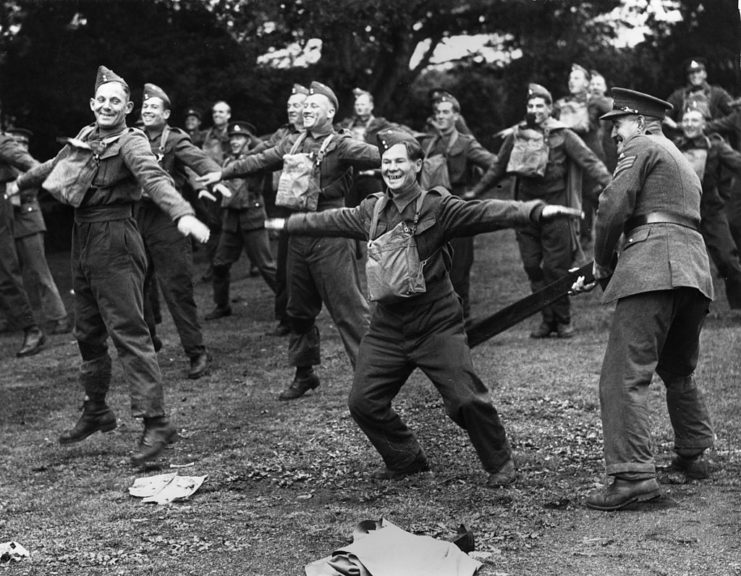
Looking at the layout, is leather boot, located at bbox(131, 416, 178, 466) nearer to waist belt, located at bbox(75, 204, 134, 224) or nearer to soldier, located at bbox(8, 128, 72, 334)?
waist belt, located at bbox(75, 204, 134, 224)

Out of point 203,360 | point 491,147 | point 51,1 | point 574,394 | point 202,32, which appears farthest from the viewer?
point 491,147

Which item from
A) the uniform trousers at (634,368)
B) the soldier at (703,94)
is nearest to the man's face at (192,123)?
the soldier at (703,94)

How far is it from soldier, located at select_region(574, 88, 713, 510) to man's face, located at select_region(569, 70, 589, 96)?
678 cm

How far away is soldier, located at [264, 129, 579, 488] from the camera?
20.6 ft

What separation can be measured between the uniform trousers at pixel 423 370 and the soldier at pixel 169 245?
3.74 metres

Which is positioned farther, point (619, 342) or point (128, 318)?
point (128, 318)

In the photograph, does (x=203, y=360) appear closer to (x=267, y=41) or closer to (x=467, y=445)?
(x=467, y=445)

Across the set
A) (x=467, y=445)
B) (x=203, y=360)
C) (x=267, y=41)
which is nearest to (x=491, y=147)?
(x=267, y=41)

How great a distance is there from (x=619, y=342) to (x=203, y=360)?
16.4ft

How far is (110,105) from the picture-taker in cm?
735

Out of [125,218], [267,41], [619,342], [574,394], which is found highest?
[267,41]

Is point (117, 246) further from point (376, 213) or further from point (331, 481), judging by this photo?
point (331, 481)

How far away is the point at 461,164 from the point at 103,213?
471cm

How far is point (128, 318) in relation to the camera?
7270 mm
